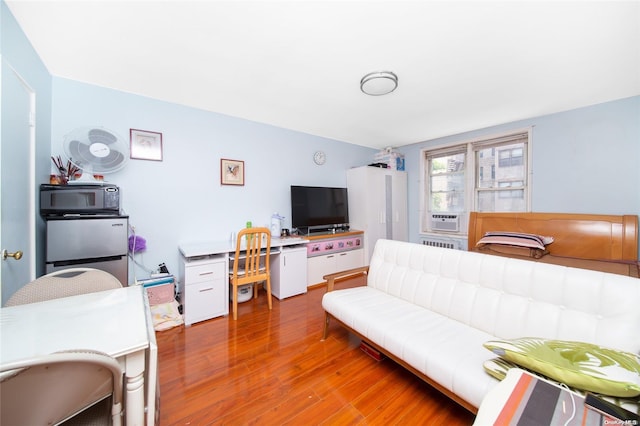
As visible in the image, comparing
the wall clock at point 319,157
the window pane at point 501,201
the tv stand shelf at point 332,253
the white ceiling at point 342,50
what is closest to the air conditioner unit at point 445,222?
the window pane at point 501,201

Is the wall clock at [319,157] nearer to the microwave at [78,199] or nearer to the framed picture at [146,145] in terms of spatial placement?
the framed picture at [146,145]

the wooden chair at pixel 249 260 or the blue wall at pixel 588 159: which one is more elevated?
the blue wall at pixel 588 159

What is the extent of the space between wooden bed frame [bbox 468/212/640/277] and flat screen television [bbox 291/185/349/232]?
2154 mm

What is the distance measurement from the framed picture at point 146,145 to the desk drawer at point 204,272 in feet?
4.46

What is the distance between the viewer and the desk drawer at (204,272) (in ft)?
7.90

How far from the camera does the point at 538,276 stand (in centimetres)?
142

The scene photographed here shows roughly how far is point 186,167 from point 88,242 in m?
1.27

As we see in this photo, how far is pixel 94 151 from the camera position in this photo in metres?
2.20

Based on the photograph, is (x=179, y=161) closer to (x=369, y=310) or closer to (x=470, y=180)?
(x=369, y=310)

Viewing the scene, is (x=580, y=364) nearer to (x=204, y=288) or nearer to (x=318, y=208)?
(x=204, y=288)

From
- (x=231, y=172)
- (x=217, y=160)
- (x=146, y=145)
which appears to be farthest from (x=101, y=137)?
(x=231, y=172)

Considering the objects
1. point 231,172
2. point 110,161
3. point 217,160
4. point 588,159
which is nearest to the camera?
point 110,161

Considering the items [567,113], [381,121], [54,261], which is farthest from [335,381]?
[567,113]

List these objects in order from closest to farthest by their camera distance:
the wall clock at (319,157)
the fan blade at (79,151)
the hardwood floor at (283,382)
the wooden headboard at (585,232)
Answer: the hardwood floor at (283,382), the fan blade at (79,151), the wooden headboard at (585,232), the wall clock at (319,157)
